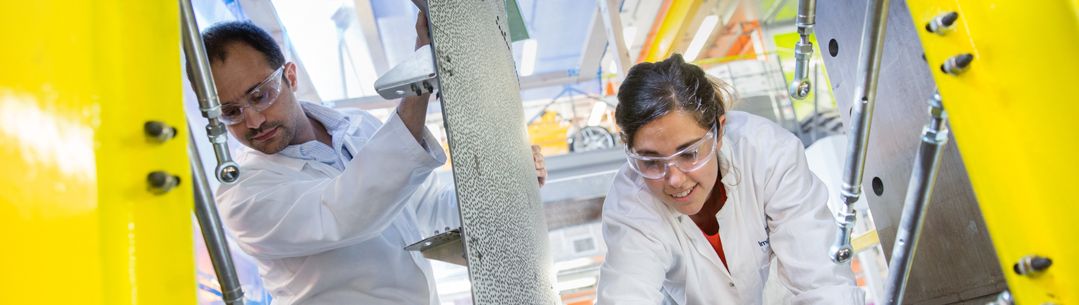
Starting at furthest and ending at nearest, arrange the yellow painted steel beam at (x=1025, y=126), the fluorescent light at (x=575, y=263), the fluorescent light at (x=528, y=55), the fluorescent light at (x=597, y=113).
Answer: the fluorescent light at (x=575, y=263), the fluorescent light at (x=597, y=113), the fluorescent light at (x=528, y=55), the yellow painted steel beam at (x=1025, y=126)

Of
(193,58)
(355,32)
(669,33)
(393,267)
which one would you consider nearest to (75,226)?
(193,58)

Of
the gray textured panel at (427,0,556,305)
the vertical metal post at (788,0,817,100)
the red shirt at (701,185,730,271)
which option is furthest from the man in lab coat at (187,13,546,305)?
the vertical metal post at (788,0,817,100)

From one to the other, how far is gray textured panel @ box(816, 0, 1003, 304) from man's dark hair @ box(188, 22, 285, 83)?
1228mm

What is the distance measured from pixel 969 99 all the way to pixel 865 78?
36cm

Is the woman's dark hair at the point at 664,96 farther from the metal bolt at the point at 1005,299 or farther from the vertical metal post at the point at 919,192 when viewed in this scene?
the metal bolt at the point at 1005,299

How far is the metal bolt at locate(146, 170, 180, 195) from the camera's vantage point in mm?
569

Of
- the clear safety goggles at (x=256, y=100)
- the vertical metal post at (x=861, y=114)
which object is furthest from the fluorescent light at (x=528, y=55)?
the vertical metal post at (x=861, y=114)

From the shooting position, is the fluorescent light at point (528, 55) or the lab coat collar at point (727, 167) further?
the fluorescent light at point (528, 55)

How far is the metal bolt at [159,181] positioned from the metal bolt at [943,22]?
66 centimetres

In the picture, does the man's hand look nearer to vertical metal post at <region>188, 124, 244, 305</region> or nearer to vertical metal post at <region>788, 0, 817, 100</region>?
vertical metal post at <region>788, 0, 817, 100</region>

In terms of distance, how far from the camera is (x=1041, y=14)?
0.70 metres

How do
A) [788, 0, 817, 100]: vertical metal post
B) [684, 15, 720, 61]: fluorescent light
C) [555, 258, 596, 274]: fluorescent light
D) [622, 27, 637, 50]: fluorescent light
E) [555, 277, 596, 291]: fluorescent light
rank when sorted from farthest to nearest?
[555, 277, 596, 291]: fluorescent light
[555, 258, 596, 274]: fluorescent light
[622, 27, 637, 50]: fluorescent light
[684, 15, 720, 61]: fluorescent light
[788, 0, 817, 100]: vertical metal post

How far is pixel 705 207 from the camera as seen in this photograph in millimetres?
1843

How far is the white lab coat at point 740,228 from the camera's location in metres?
1.66
